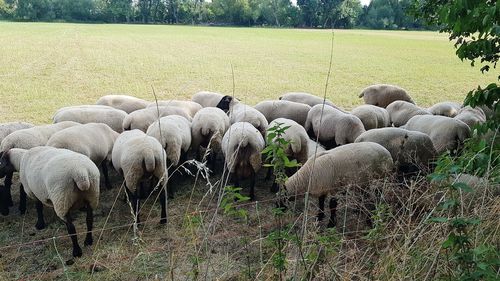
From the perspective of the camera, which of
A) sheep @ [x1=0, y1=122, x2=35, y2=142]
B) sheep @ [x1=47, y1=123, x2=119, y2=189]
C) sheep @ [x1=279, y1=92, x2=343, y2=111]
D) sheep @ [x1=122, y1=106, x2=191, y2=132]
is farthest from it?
sheep @ [x1=279, y1=92, x2=343, y2=111]

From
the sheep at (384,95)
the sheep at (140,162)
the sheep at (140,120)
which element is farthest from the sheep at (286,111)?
the sheep at (384,95)

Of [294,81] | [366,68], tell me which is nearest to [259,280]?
[294,81]

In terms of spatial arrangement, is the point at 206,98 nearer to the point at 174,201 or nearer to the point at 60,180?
the point at 174,201

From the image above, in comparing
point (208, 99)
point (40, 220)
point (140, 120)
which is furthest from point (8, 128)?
point (208, 99)

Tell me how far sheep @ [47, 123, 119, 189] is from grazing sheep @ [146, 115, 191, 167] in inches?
30.6

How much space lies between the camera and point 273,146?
104 inches

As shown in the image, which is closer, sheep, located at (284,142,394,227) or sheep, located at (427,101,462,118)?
sheep, located at (284,142,394,227)

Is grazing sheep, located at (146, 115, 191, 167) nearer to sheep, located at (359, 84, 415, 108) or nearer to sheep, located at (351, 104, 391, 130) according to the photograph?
sheep, located at (351, 104, 391, 130)

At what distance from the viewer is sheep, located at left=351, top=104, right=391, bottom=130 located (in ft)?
27.2

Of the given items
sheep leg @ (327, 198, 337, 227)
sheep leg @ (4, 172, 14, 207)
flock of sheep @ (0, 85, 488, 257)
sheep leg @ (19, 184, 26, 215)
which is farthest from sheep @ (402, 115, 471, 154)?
sheep leg @ (4, 172, 14, 207)

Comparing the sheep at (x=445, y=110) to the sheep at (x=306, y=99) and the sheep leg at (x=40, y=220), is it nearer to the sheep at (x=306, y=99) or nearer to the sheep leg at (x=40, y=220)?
the sheep at (x=306, y=99)

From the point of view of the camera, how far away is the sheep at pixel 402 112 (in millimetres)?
8790

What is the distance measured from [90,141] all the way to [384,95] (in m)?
8.06

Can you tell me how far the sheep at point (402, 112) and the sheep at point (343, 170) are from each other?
12.2 ft
